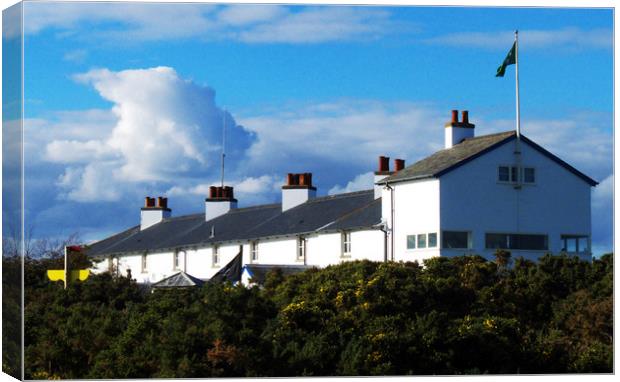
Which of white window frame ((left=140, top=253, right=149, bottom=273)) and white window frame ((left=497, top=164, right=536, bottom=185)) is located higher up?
white window frame ((left=497, top=164, right=536, bottom=185))

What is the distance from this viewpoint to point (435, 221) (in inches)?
1312

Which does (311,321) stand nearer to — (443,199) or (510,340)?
(510,340)

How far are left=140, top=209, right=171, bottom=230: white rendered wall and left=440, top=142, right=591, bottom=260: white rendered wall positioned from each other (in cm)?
1400

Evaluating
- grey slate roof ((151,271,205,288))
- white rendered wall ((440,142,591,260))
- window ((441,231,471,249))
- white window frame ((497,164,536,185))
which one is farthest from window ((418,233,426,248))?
grey slate roof ((151,271,205,288))

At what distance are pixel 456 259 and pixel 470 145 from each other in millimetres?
7743

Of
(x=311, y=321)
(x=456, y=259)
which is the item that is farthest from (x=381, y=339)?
(x=456, y=259)

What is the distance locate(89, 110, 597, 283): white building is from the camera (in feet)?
107

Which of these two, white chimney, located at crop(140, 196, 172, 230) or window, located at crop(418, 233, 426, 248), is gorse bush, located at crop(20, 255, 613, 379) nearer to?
window, located at crop(418, 233, 426, 248)

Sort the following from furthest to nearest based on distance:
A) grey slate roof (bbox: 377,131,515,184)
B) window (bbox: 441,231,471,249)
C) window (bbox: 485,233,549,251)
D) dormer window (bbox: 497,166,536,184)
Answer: grey slate roof (bbox: 377,131,515,184) < window (bbox: 441,231,471,249) < dormer window (bbox: 497,166,536,184) < window (bbox: 485,233,549,251)

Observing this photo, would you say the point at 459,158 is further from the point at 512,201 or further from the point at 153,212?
the point at 153,212

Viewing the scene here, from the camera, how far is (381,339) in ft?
65.4

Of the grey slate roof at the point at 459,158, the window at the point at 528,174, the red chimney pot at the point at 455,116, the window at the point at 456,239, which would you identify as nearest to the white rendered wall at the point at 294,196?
the grey slate roof at the point at 459,158

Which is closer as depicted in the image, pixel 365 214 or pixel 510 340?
pixel 510 340

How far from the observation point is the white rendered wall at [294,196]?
4569cm
